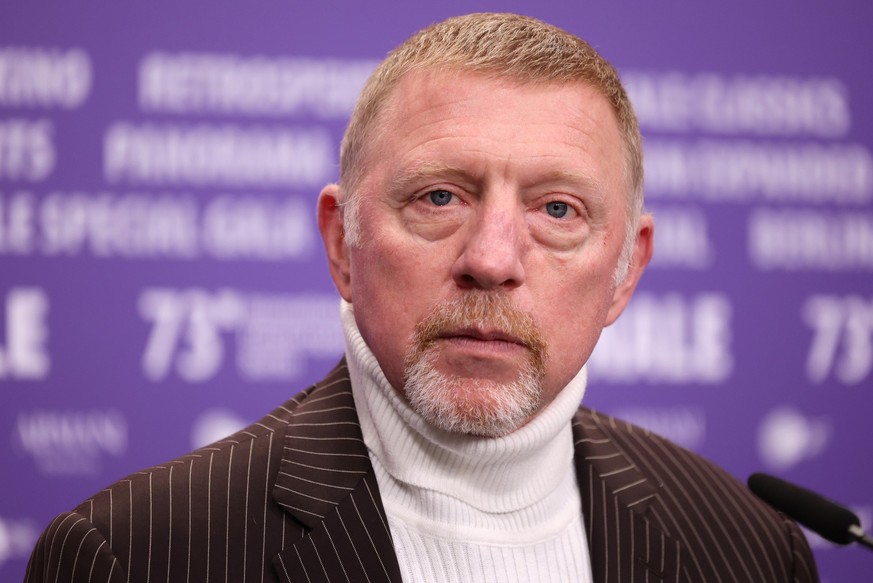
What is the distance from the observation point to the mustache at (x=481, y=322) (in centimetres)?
171

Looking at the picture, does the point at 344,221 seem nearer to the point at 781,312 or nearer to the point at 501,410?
the point at 501,410

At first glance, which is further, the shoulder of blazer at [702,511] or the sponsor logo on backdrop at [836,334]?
the sponsor logo on backdrop at [836,334]

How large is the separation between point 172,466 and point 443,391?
1.73 ft

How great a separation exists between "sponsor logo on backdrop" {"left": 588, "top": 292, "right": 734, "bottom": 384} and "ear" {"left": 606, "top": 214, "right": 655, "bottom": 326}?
1.43m

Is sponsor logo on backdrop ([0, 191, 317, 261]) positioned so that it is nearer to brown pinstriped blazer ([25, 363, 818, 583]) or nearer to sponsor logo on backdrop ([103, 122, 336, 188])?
sponsor logo on backdrop ([103, 122, 336, 188])

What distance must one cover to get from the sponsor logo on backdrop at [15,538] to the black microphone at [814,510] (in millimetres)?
2407

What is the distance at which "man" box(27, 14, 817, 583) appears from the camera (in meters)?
1.75

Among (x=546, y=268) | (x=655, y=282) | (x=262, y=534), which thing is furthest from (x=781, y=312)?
(x=262, y=534)

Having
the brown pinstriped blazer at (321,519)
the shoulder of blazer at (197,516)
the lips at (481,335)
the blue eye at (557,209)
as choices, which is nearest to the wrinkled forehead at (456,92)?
the blue eye at (557,209)

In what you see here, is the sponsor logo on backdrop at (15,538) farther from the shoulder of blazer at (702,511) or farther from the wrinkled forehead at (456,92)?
the wrinkled forehead at (456,92)

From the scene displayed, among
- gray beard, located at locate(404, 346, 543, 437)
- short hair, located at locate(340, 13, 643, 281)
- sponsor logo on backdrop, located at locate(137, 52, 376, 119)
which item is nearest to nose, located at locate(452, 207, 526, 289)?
gray beard, located at locate(404, 346, 543, 437)

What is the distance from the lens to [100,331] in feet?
11.1

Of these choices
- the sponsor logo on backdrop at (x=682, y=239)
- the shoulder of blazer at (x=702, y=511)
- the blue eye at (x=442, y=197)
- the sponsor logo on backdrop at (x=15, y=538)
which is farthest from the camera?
the sponsor logo on backdrop at (x=682, y=239)

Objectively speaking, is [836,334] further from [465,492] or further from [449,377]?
[449,377]
